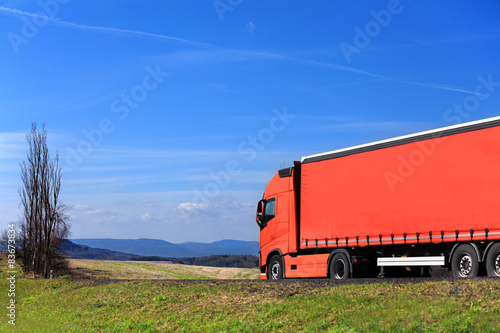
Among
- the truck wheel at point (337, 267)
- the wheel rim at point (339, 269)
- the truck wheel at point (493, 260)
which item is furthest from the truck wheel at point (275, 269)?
the truck wheel at point (493, 260)

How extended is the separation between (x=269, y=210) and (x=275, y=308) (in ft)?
33.9

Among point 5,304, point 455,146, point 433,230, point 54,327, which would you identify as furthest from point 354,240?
point 5,304

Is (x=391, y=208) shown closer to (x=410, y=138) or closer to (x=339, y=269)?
(x=410, y=138)

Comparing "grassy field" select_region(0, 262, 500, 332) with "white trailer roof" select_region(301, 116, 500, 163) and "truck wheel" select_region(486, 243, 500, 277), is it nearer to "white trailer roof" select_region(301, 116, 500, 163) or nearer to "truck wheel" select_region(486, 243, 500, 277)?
"truck wheel" select_region(486, 243, 500, 277)

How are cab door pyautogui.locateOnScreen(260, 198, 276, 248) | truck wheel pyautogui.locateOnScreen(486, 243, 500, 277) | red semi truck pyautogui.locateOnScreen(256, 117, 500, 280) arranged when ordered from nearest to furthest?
truck wheel pyautogui.locateOnScreen(486, 243, 500, 277) < red semi truck pyautogui.locateOnScreen(256, 117, 500, 280) < cab door pyautogui.locateOnScreen(260, 198, 276, 248)

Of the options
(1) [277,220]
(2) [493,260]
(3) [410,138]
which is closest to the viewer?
(2) [493,260]

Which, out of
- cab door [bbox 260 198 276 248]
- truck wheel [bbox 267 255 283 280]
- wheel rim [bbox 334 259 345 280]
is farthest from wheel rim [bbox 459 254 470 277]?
cab door [bbox 260 198 276 248]

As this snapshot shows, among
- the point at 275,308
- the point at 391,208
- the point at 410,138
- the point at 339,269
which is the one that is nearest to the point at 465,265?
the point at 391,208

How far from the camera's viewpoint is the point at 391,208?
60.4ft

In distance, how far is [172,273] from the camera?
73.3m

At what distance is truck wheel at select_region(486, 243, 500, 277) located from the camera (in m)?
15.5

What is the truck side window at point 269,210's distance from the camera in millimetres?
23938

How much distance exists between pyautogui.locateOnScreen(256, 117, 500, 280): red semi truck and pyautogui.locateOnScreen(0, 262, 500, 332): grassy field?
275 cm

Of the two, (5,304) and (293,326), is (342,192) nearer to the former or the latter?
(293,326)
